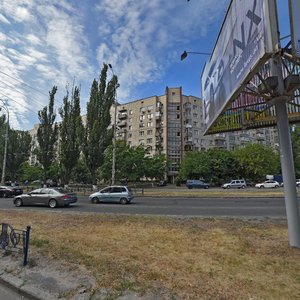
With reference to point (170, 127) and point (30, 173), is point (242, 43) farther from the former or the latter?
point (170, 127)

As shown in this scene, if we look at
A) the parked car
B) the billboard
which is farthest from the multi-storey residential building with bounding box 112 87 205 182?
the billboard

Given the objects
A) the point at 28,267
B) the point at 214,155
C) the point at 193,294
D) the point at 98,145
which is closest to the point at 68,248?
the point at 28,267

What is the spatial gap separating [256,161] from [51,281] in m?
62.5

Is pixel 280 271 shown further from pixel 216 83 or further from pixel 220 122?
pixel 220 122

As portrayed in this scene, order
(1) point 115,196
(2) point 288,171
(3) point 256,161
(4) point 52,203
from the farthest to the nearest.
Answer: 1. (3) point 256,161
2. (1) point 115,196
3. (4) point 52,203
4. (2) point 288,171

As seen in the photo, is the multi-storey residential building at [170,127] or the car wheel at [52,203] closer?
the car wheel at [52,203]

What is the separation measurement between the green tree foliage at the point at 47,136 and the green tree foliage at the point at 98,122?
224 inches

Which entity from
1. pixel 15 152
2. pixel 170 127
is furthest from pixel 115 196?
pixel 170 127

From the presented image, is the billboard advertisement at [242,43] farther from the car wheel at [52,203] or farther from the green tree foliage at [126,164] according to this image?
the green tree foliage at [126,164]

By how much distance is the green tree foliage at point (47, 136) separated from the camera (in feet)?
114

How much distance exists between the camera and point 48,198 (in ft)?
60.3

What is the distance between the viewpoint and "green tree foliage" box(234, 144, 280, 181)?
2414 inches

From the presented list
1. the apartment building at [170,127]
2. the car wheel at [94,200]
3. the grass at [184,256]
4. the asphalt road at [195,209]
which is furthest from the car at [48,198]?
the apartment building at [170,127]

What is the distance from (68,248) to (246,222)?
7.39m
